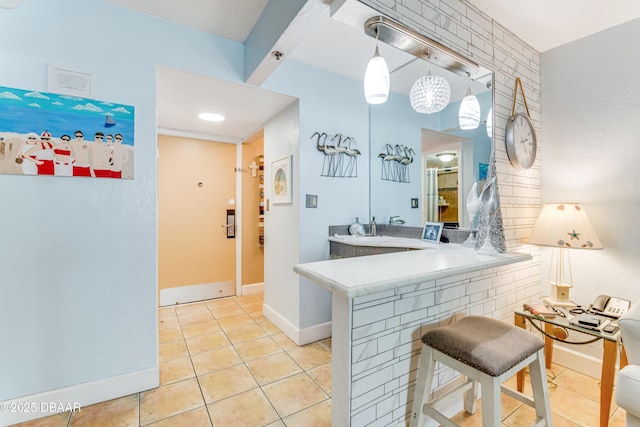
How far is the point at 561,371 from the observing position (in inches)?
78.9

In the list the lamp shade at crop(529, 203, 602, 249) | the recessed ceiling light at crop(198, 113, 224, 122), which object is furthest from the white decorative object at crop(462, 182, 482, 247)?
the recessed ceiling light at crop(198, 113, 224, 122)

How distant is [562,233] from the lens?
1.82m

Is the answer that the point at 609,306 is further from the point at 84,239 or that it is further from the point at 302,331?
the point at 84,239

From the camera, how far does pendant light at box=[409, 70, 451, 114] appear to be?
1980 mm

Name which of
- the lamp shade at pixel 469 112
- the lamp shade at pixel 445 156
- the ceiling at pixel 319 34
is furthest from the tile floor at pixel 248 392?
the ceiling at pixel 319 34

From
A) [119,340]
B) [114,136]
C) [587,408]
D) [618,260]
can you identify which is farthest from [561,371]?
[114,136]

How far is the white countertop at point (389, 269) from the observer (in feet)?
3.20

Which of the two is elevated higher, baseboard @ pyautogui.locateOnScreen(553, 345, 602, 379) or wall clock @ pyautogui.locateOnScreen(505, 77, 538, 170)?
wall clock @ pyautogui.locateOnScreen(505, 77, 538, 170)

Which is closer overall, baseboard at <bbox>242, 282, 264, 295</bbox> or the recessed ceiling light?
the recessed ceiling light

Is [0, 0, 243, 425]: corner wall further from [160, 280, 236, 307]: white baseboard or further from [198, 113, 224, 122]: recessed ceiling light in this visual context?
[160, 280, 236, 307]: white baseboard

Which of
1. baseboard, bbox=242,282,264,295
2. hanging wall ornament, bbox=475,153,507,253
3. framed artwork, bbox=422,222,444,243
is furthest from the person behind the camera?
baseboard, bbox=242,282,264,295

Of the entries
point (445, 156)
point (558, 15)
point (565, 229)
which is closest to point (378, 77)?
point (445, 156)

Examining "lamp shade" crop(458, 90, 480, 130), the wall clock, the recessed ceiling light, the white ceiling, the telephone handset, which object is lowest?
the telephone handset

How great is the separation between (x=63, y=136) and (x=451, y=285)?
2.38 metres
